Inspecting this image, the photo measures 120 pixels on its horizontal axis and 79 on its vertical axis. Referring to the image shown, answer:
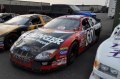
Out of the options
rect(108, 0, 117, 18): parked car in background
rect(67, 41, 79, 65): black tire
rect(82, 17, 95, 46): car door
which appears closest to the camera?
rect(67, 41, 79, 65): black tire

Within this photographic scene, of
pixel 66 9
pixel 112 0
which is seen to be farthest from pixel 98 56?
pixel 112 0

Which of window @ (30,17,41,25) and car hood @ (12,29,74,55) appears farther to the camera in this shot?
window @ (30,17,41,25)

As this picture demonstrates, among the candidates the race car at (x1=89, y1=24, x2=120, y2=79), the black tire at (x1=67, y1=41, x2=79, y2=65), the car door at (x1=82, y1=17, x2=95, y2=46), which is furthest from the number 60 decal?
the race car at (x1=89, y1=24, x2=120, y2=79)

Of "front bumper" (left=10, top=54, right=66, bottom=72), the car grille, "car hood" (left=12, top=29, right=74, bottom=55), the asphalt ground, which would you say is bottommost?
the asphalt ground

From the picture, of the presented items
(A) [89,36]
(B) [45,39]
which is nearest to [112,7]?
(A) [89,36]

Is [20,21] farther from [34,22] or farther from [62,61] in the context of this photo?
[62,61]

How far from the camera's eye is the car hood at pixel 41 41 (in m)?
5.13

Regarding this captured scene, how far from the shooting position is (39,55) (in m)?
4.94

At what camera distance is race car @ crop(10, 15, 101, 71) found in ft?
16.3

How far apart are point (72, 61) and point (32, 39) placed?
128 centimetres

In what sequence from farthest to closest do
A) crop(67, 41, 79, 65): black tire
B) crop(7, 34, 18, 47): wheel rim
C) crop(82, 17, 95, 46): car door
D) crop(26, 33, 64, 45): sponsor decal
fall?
crop(7, 34, 18, 47): wheel rim, crop(82, 17, 95, 46): car door, crop(67, 41, 79, 65): black tire, crop(26, 33, 64, 45): sponsor decal

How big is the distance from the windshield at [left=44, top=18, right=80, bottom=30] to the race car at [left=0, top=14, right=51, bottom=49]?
134 centimetres

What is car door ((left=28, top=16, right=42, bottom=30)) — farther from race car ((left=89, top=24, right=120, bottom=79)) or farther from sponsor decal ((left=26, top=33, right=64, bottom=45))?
race car ((left=89, top=24, right=120, bottom=79))

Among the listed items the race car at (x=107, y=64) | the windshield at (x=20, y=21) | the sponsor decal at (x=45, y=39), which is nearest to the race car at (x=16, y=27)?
the windshield at (x=20, y=21)
